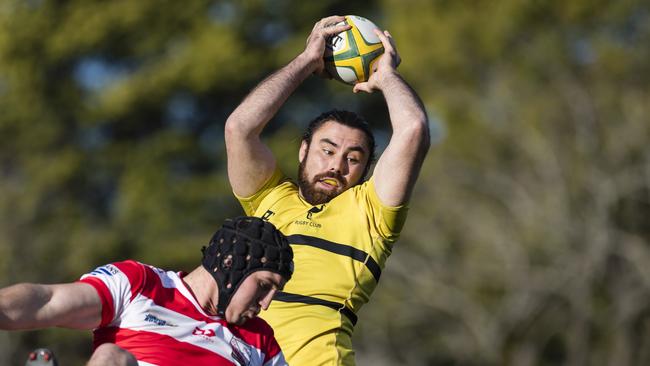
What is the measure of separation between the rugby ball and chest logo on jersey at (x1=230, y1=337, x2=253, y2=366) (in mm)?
2369

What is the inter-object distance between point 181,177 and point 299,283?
2211 cm

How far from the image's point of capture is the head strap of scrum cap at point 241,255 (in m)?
4.62

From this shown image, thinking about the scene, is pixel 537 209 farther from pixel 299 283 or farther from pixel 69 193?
pixel 299 283

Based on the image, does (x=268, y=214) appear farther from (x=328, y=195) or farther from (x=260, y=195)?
(x=328, y=195)

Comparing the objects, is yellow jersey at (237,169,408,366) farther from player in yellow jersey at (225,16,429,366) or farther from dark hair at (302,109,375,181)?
dark hair at (302,109,375,181)

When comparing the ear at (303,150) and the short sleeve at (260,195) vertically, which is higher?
the ear at (303,150)

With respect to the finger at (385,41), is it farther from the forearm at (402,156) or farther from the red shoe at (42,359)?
the red shoe at (42,359)

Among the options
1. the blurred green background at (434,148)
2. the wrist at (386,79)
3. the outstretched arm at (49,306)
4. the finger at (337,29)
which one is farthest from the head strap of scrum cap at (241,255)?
the blurred green background at (434,148)

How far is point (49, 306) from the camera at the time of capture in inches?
162

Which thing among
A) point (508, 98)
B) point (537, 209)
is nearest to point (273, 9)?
point (508, 98)

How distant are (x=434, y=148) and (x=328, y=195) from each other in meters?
21.8

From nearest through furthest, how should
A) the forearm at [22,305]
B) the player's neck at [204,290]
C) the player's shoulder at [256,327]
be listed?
the forearm at [22,305] < the player's neck at [204,290] < the player's shoulder at [256,327]

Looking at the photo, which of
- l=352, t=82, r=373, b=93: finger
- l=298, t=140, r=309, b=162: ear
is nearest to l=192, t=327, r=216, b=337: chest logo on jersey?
l=298, t=140, r=309, b=162: ear

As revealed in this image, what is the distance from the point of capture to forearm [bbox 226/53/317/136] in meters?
6.47
